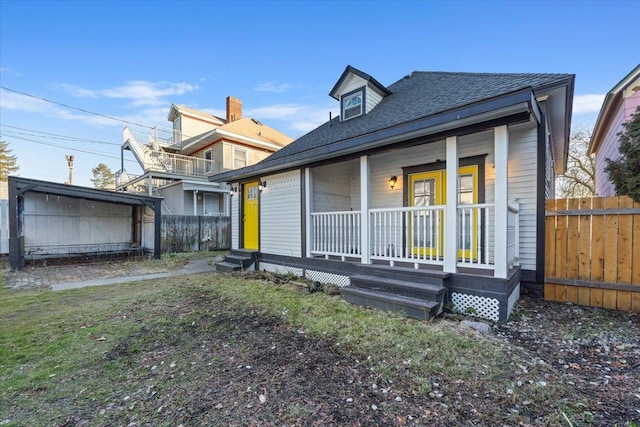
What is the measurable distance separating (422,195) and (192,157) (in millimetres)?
14564

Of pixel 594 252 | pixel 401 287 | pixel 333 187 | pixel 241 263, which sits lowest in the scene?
pixel 241 263

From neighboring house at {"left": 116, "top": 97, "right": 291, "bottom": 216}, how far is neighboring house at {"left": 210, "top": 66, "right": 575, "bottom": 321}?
8.20 meters

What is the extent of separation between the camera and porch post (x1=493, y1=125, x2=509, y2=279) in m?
3.71

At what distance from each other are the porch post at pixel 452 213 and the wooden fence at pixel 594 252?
78.0 inches

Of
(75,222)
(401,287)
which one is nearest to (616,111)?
(401,287)

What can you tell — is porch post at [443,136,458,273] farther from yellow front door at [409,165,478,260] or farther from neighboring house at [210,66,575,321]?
yellow front door at [409,165,478,260]

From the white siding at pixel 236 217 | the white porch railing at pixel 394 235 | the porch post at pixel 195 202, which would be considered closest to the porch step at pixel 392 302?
the white porch railing at pixel 394 235

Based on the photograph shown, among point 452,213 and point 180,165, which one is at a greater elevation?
point 180,165

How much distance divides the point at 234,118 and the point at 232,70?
731cm

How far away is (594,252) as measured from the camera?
174 inches

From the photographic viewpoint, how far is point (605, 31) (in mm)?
8008

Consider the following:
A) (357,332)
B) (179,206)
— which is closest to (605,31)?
(357,332)

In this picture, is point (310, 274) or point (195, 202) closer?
point (310, 274)

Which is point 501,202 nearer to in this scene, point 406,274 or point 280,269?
point 406,274
